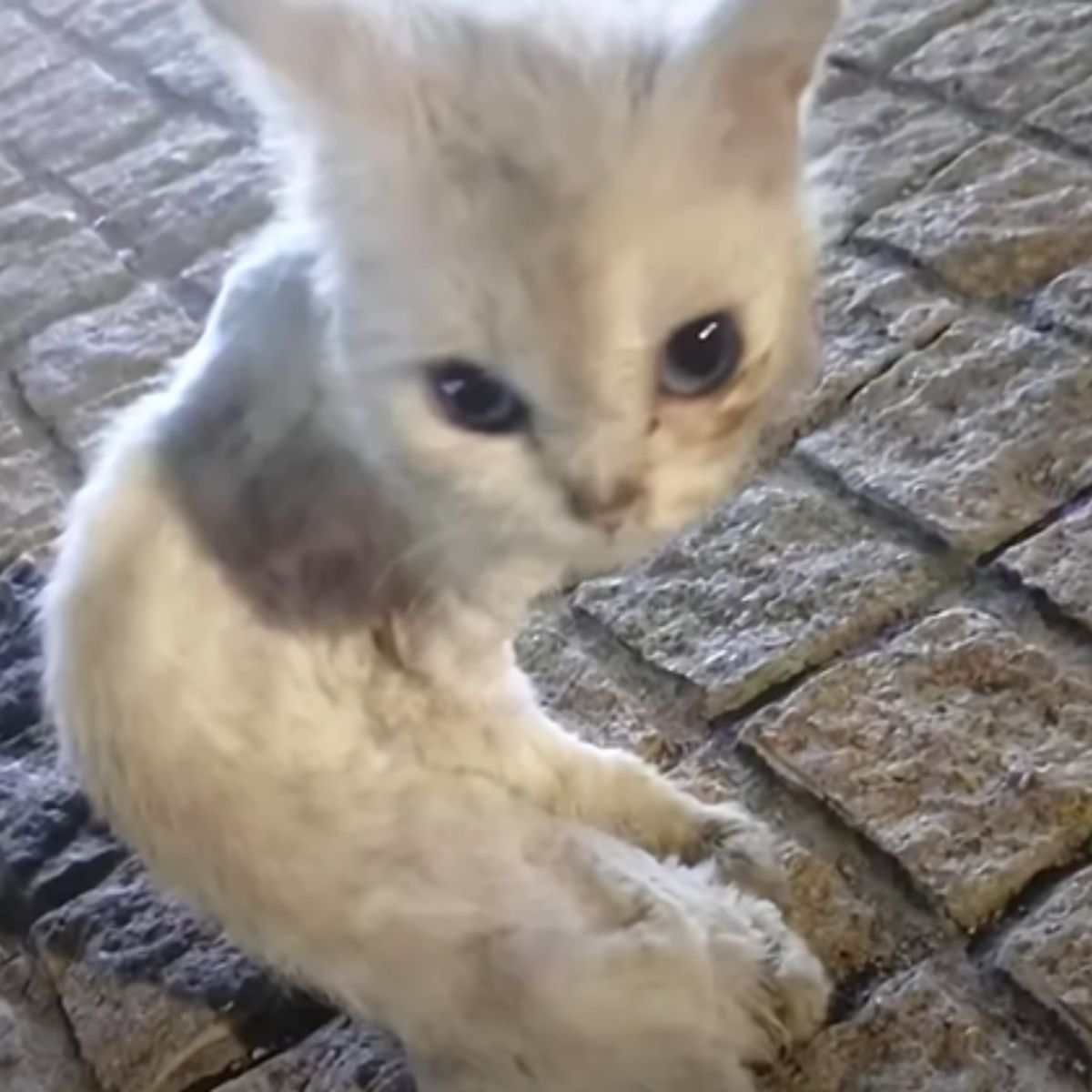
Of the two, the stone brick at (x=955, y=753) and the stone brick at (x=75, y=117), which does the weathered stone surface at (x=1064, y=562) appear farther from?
the stone brick at (x=75, y=117)

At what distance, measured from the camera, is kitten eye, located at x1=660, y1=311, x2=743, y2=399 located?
90 cm

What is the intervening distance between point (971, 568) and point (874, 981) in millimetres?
376

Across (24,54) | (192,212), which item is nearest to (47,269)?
(192,212)

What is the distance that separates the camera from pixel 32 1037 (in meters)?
1.24

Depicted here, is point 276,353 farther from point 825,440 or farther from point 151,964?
point 825,440

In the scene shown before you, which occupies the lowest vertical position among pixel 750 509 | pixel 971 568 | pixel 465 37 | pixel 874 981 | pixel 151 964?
pixel 874 981

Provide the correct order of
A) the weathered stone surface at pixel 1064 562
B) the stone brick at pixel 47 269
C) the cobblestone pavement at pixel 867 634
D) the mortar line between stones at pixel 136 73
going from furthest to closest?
1. the mortar line between stones at pixel 136 73
2. the stone brick at pixel 47 269
3. the weathered stone surface at pixel 1064 562
4. the cobblestone pavement at pixel 867 634

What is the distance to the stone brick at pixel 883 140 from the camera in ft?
5.86

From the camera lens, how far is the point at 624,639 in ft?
4.65

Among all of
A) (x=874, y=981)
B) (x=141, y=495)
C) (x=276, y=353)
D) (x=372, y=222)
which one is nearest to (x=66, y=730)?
(x=141, y=495)

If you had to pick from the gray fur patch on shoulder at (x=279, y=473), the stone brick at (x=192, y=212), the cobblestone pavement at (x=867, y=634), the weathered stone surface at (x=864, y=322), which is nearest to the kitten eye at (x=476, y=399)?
the gray fur patch on shoulder at (x=279, y=473)

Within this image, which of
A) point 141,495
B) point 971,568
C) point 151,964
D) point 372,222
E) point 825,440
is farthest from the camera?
point 825,440

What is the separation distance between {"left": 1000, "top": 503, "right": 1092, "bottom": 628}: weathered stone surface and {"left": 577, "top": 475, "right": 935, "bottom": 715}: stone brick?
7 cm

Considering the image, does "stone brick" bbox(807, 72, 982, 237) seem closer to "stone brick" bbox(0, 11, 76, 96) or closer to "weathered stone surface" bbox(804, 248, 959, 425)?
"weathered stone surface" bbox(804, 248, 959, 425)
